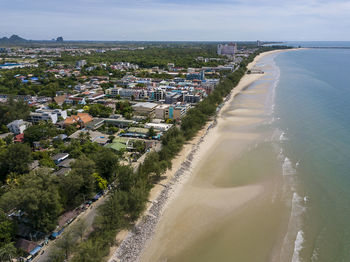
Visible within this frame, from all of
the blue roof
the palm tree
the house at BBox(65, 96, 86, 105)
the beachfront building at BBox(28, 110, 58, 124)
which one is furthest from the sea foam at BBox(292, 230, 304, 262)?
the house at BBox(65, 96, 86, 105)

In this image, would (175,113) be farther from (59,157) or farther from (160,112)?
(59,157)

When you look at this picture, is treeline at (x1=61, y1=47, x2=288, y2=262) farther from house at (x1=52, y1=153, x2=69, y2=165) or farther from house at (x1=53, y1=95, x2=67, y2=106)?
house at (x1=53, y1=95, x2=67, y2=106)

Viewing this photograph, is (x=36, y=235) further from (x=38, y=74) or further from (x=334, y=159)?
(x=38, y=74)

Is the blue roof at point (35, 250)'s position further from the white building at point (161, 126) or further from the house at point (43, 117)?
the house at point (43, 117)

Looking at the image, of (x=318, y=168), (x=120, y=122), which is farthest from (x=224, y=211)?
(x=120, y=122)

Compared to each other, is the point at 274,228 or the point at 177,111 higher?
the point at 177,111

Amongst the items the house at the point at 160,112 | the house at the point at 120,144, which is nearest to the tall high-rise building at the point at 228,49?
the house at the point at 160,112

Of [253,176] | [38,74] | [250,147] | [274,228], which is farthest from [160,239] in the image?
[38,74]
